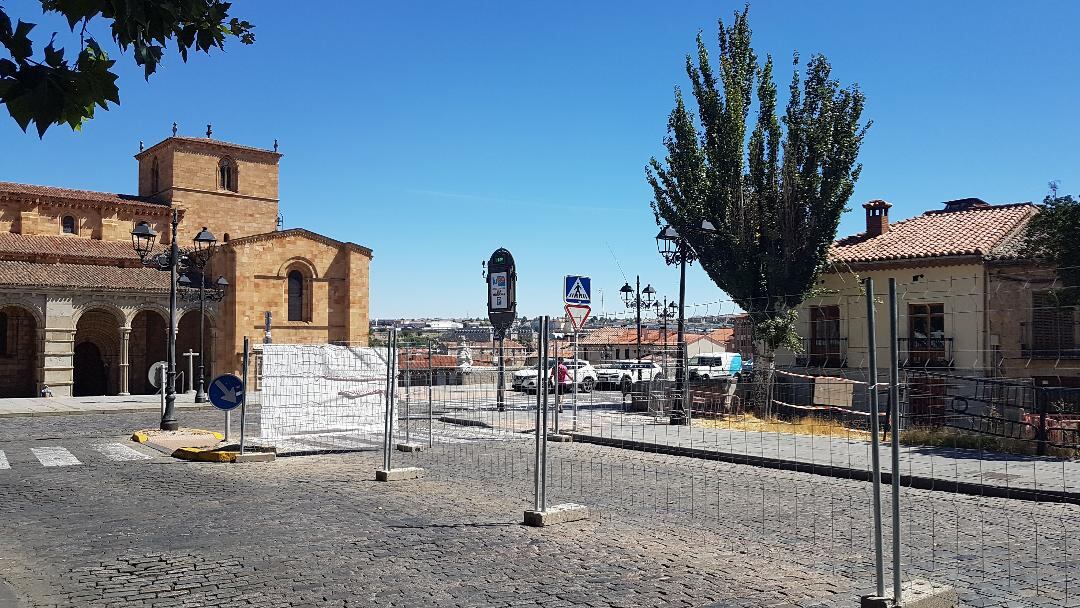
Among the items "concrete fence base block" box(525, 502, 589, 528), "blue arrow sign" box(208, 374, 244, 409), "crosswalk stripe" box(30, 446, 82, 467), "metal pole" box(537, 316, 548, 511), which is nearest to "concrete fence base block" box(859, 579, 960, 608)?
"concrete fence base block" box(525, 502, 589, 528)

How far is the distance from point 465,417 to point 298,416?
6509 mm

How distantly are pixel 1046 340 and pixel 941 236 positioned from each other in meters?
6.85

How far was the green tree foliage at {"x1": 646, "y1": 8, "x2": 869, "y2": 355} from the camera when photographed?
78.3ft

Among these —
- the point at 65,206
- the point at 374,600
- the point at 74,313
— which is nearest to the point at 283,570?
the point at 374,600

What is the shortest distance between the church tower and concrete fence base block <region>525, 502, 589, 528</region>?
139ft

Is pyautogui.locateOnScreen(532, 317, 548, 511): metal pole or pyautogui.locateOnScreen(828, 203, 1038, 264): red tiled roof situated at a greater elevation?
pyautogui.locateOnScreen(828, 203, 1038, 264): red tiled roof

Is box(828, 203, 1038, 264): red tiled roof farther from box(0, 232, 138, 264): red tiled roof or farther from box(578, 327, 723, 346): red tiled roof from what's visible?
box(0, 232, 138, 264): red tiled roof

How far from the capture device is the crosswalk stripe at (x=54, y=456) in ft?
42.3

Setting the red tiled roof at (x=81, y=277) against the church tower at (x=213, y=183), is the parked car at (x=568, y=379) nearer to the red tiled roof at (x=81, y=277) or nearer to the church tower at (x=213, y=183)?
the red tiled roof at (x=81, y=277)

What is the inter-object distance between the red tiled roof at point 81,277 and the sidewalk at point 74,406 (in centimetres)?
485

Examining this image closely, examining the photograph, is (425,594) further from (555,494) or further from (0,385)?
(0,385)

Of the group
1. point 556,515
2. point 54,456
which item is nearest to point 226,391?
point 54,456

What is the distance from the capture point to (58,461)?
1314 centimetres

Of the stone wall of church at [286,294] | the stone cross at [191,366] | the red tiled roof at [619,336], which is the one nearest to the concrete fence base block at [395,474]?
the red tiled roof at [619,336]
